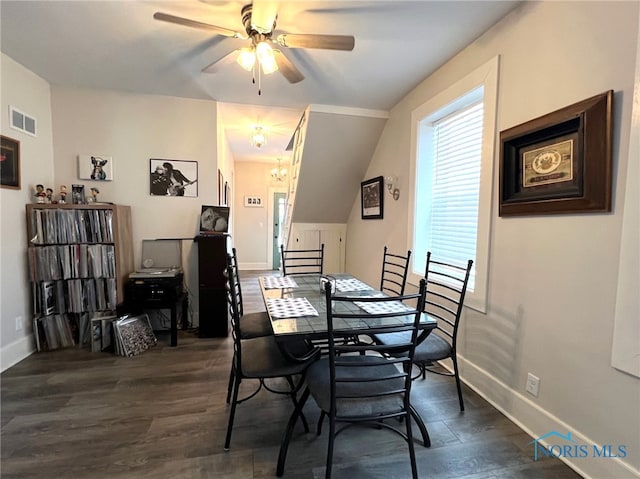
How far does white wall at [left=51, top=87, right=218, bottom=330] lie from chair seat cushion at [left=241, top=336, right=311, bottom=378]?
191 cm

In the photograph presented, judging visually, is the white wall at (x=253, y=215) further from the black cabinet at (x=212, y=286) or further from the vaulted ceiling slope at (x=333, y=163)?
the black cabinet at (x=212, y=286)

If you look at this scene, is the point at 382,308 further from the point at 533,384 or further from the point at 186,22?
the point at 186,22

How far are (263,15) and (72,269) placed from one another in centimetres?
272

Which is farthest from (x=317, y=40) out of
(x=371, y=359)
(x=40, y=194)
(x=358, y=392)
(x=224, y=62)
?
(x=40, y=194)

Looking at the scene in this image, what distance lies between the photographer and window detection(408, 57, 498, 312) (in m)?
2.14

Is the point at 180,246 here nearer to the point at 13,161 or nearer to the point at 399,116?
the point at 13,161

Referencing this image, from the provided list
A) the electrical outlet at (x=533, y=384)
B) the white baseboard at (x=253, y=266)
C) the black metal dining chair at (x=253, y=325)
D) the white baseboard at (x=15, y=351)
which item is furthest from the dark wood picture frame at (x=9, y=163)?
the white baseboard at (x=253, y=266)

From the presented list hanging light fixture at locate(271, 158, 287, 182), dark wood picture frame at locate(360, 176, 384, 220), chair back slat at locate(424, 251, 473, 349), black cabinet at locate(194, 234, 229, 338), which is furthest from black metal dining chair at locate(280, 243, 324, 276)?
hanging light fixture at locate(271, 158, 287, 182)

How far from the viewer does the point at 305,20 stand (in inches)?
78.3

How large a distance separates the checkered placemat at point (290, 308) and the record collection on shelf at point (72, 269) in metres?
1.91

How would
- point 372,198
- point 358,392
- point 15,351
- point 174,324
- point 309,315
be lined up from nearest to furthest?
1. point 358,392
2. point 309,315
3. point 15,351
4. point 174,324
5. point 372,198

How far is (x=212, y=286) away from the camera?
10.3 feet

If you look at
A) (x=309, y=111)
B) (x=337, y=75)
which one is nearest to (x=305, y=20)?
(x=337, y=75)

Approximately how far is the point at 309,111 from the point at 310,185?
107 cm
